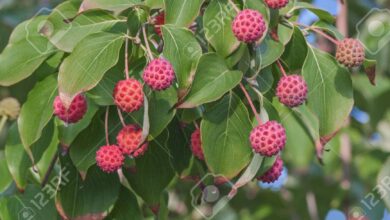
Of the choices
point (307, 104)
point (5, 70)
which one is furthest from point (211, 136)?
point (5, 70)

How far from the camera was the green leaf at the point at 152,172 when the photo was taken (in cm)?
224

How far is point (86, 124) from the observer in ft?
6.94

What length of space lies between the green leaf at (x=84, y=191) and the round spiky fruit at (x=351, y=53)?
65 centimetres

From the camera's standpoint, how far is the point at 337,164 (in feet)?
15.3

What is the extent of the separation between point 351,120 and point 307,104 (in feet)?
7.48

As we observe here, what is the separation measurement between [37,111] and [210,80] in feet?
1.56

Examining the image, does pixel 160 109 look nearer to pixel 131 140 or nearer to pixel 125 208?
pixel 131 140

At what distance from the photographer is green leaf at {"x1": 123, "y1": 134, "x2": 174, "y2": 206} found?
224 cm

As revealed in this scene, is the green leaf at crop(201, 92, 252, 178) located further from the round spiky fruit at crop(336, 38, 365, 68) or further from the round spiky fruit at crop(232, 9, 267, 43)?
the round spiky fruit at crop(336, 38, 365, 68)

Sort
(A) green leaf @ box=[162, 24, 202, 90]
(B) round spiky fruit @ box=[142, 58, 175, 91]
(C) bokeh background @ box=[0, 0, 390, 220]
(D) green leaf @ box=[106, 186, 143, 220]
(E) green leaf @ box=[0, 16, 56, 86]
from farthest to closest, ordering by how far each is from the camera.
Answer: (C) bokeh background @ box=[0, 0, 390, 220], (D) green leaf @ box=[106, 186, 143, 220], (E) green leaf @ box=[0, 16, 56, 86], (A) green leaf @ box=[162, 24, 202, 90], (B) round spiky fruit @ box=[142, 58, 175, 91]

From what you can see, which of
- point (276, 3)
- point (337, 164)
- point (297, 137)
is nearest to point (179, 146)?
point (276, 3)

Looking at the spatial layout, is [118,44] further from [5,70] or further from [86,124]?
[5,70]

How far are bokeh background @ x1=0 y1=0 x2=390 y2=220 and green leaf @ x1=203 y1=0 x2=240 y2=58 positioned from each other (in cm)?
158

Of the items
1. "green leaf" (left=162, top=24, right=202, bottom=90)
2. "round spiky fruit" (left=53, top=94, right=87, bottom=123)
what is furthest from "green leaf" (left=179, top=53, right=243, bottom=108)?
"round spiky fruit" (left=53, top=94, right=87, bottom=123)
